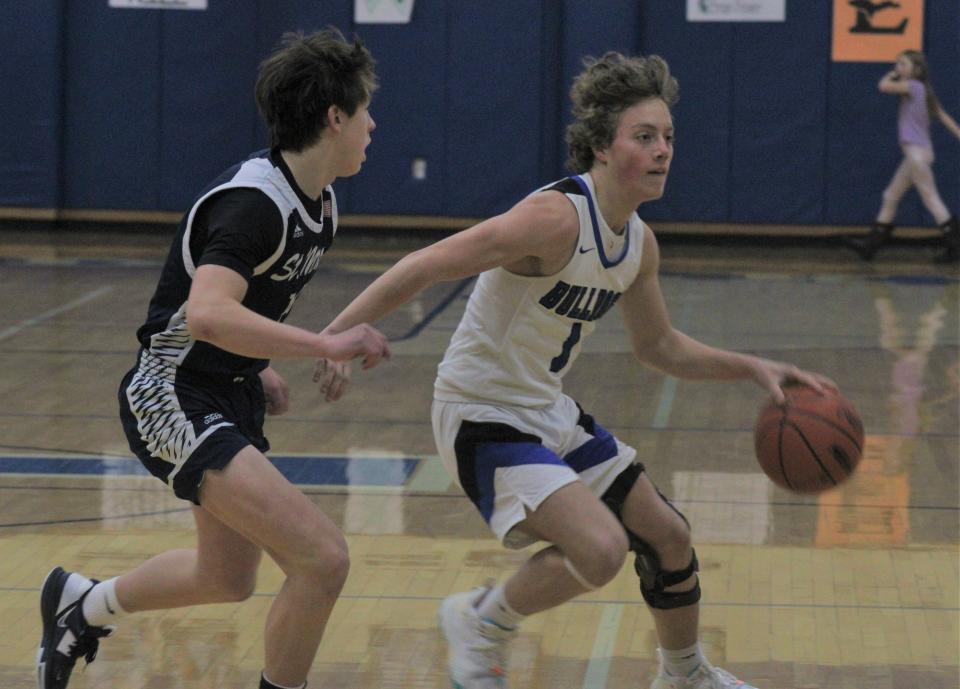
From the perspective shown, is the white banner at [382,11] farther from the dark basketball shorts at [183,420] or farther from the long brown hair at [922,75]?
the dark basketball shorts at [183,420]

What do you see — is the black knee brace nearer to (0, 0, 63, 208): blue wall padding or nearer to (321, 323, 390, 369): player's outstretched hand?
(321, 323, 390, 369): player's outstretched hand

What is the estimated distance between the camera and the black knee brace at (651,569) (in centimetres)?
377

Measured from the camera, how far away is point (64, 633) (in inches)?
152

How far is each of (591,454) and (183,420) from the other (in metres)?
1.01

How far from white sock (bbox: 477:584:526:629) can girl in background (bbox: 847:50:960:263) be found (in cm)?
1011

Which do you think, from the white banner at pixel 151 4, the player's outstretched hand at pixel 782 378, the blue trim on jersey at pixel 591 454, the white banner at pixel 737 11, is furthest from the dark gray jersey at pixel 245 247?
the white banner at pixel 151 4

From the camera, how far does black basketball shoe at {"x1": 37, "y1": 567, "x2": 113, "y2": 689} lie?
3.84m

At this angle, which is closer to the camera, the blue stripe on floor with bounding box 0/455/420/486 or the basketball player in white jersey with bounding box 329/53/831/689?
the basketball player in white jersey with bounding box 329/53/831/689

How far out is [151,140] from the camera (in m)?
14.7

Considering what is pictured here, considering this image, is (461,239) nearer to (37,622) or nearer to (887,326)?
(37,622)

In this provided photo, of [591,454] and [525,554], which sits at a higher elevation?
[591,454]

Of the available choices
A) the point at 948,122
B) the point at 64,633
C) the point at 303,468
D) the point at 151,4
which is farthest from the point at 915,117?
the point at 64,633

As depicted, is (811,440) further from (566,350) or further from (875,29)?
(875,29)

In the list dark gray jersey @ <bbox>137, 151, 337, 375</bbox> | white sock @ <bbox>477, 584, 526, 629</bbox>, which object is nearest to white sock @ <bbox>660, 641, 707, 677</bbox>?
white sock @ <bbox>477, 584, 526, 629</bbox>
